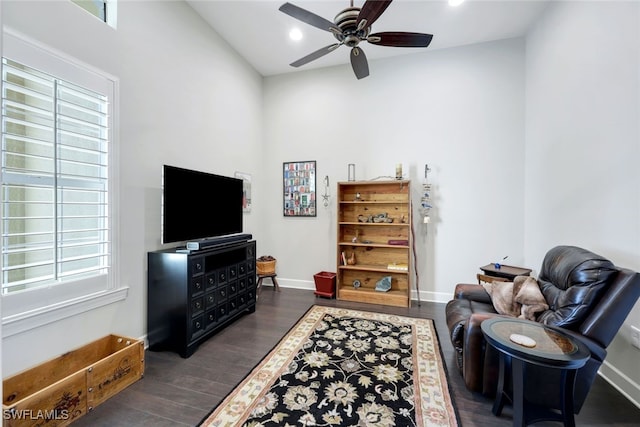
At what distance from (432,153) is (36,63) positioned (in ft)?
13.7

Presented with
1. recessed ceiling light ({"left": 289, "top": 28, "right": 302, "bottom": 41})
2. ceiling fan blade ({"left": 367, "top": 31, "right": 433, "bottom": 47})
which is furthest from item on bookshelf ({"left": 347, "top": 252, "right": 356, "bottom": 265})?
recessed ceiling light ({"left": 289, "top": 28, "right": 302, "bottom": 41})

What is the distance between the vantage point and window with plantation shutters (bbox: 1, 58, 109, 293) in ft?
5.86

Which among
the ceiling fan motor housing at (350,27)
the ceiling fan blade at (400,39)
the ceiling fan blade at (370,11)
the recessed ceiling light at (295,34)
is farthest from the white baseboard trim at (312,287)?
the recessed ceiling light at (295,34)

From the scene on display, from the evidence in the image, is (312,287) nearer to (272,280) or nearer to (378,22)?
(272,280)

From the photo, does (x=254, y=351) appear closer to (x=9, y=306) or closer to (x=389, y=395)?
(x=389, y=395)

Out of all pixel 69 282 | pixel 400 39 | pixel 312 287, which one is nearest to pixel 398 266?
pixel 312 287

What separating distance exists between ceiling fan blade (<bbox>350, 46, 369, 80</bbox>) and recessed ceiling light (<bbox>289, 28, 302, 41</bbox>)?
1194 mm

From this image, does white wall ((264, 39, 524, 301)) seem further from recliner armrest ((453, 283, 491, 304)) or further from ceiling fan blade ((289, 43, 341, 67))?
ceiling fan blade ((289, 43, 341, 67))

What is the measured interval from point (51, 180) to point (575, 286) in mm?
3686

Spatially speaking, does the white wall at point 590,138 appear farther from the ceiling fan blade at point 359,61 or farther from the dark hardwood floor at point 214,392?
the ceiling fan blade at point 359,61

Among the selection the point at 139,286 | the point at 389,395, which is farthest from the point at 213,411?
the point at 139,286

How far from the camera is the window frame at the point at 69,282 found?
1.77 meters

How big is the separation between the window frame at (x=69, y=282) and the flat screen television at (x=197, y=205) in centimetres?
39

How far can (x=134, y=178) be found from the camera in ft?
8.45
